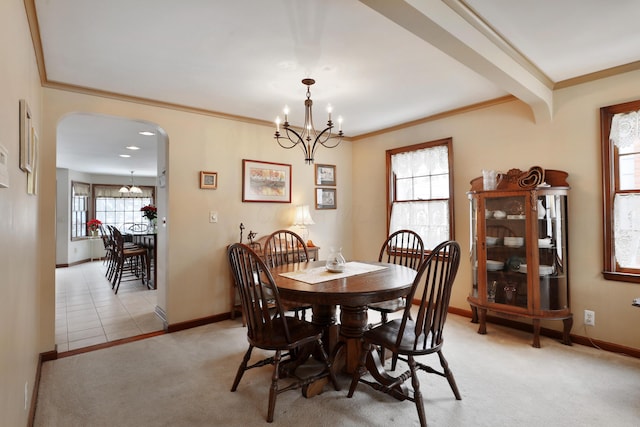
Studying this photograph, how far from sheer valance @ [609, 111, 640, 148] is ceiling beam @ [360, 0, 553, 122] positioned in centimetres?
57

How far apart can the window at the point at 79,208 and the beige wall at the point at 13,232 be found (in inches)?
292

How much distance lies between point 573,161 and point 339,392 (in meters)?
2.77

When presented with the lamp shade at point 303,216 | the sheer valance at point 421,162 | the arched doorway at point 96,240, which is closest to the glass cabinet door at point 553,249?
the sheer valance at point 421,162

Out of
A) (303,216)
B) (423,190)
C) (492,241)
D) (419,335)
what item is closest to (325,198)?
(303,216)

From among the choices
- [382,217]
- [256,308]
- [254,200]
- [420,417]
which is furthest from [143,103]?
[420,417]

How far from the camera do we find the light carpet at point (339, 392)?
1.90 meters

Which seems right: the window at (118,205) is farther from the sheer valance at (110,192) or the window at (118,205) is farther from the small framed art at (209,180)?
the small framed art at (209,180)

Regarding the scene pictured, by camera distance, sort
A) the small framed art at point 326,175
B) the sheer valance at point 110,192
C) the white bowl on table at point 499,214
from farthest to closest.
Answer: the sheer valance at point 110,192
the small framed art at point 326,175
the white bowl on table at point 499,214

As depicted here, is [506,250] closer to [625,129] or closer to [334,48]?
[625,129]

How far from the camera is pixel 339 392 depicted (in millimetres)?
2150

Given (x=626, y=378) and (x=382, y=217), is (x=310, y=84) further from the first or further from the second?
(x=626, y=378)

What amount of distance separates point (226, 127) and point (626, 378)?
4.09 meters

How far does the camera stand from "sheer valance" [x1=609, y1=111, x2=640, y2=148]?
2625 mm

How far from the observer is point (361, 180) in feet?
16.1
